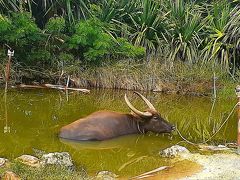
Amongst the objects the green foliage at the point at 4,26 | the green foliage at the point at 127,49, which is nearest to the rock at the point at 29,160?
the green foliage at the point at 4,26

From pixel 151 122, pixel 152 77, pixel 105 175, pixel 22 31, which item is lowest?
pixel 105 175

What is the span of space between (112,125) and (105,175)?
2367 millimetres

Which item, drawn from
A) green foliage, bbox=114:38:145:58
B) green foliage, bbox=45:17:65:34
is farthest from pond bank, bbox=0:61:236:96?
green foliage, bbox=45:17:65:34

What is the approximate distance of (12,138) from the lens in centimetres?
793

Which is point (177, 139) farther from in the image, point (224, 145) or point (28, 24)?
point (28, 24)

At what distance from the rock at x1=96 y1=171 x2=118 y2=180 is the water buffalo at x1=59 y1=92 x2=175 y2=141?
5.77 feet

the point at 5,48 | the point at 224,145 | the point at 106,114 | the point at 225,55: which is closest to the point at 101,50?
the point at 5,48

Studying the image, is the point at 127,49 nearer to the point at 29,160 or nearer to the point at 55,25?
the point at 55,25

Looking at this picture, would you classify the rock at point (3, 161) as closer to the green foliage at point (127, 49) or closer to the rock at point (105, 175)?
the rock at point (105, 175)

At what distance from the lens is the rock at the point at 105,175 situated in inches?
245

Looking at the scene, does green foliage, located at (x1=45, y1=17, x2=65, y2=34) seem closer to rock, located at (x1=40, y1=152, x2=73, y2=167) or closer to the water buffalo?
the water buffalo

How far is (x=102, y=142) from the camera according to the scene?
820 cm

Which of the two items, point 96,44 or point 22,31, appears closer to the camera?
point 22,31

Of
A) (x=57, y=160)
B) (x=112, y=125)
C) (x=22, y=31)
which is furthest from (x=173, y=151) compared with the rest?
(x=22, y=31)
